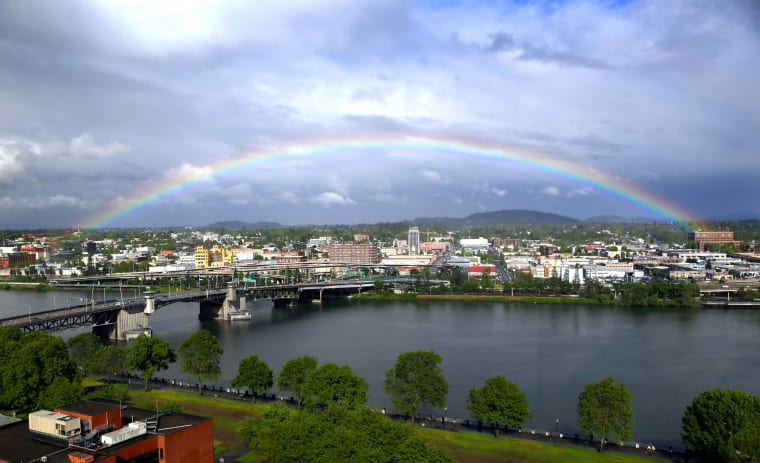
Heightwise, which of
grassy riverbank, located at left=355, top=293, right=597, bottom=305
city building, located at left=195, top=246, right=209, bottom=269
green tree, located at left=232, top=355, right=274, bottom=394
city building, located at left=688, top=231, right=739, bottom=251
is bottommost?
grassy riverbank, located at left=355, top=293, right=597, bottom=305

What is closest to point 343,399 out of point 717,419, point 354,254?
point 717,419

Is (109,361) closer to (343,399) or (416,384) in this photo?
(343,399)

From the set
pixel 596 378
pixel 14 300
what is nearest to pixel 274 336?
pixel 596 378

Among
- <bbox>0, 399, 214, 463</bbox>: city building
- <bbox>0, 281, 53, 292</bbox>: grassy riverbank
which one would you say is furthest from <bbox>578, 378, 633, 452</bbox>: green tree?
<bbox>0, 281, 53, 292</bbox>: grassy riverbank

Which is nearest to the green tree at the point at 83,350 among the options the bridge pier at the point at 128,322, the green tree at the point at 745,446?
the bridge pier at the point at 128,322

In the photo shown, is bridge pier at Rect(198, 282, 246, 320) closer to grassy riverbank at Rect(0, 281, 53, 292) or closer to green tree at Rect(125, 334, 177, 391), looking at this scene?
green tree at Rect(125, 334, 177, 391)
